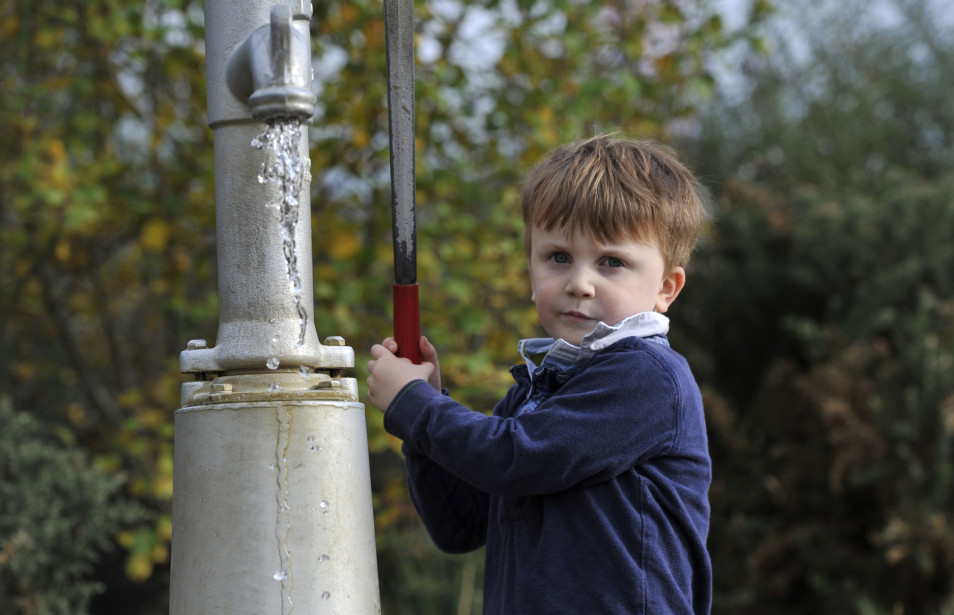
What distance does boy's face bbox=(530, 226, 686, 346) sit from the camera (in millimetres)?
1521

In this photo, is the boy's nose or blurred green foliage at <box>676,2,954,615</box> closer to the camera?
the boy's nose

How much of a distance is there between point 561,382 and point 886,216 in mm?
3454

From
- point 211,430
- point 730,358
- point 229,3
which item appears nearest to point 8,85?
point 229,3

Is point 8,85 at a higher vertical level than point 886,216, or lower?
higher

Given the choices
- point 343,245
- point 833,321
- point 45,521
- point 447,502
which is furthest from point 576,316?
point 833,321

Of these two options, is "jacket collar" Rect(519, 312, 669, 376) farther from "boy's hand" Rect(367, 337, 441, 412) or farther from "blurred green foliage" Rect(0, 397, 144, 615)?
"blurred green foliage" Rect(0, 397, 144, 615)

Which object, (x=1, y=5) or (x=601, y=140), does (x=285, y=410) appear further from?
(x=1, y=5)

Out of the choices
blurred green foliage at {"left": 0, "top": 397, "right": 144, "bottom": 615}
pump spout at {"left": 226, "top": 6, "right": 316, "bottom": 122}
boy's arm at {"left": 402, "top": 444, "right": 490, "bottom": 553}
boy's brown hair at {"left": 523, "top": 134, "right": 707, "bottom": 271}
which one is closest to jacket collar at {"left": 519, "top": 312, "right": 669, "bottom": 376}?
boy's brown hair at {"left": 523, "top": 134, "right": 707, "bottom": 271}

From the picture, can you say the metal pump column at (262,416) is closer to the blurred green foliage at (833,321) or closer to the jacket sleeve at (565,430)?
the jacket sleeve at (565,430)

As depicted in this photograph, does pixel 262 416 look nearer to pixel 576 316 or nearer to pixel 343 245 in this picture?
pixel 576 316

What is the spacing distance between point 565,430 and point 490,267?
80.8 inches

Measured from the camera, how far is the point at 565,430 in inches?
54.6

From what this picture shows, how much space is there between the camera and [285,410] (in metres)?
1.27

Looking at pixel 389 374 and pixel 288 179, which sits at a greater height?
pixel 288 179
